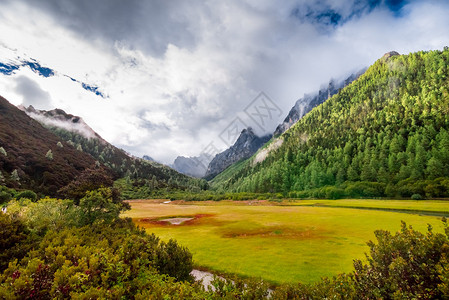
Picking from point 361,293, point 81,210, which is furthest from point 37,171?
point 361,293

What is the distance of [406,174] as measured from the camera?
9369 cm

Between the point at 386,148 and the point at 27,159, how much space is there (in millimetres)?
202441

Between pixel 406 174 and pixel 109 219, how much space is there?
12377cm

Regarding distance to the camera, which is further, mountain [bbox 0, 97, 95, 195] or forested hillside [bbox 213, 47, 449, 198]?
forested hillside [bbox 213, 47, 449, 198]

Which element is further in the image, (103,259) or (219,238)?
(219,238)

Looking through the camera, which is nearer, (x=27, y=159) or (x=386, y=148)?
(x=27, y=159)

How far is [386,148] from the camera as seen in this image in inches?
4916

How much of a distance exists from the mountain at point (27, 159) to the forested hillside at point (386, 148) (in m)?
122

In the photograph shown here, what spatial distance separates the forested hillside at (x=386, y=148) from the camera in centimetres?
9119

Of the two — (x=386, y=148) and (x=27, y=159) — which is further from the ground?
(x=386, y=148)

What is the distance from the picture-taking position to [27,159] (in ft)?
315

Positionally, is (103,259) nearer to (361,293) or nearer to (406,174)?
(361,293)

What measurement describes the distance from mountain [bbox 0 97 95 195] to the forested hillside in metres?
122

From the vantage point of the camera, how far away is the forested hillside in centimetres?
9119
